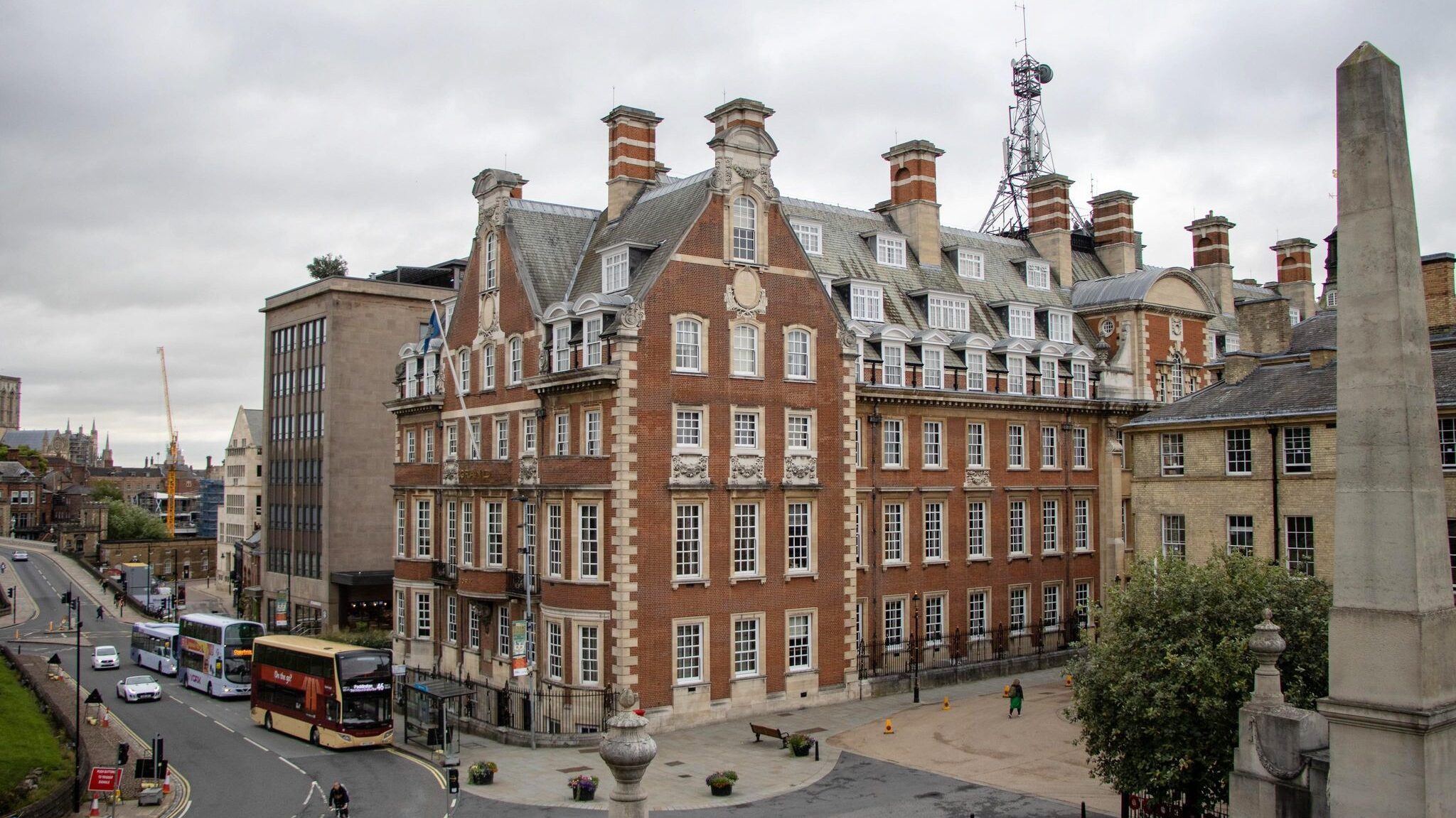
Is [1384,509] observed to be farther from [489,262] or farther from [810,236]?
[489,262]

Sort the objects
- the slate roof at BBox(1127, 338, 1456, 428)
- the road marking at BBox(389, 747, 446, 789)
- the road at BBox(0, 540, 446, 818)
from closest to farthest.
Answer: the road at BBox(0, 540, 446, 818) → the slate roof at BBox(1127, 338, 1456, 428) → the road marking at BBox(389, 747, 446, 789)

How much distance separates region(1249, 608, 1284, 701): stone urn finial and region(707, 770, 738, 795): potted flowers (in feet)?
49.9

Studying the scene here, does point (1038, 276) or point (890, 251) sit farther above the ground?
point (890, 251)

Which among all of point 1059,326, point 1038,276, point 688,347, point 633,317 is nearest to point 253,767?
point 633,317

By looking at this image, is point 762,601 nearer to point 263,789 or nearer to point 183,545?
point 263,789

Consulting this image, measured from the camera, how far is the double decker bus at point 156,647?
62731mm

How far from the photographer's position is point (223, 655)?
54.2 meters

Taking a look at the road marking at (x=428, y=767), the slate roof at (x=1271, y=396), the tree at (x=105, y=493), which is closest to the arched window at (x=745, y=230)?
the slate roof at (x=1271, y=396)

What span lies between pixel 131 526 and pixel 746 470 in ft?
420

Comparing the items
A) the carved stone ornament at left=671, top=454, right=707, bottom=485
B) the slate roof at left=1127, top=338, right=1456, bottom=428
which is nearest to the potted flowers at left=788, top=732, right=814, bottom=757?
the carved stone ornament at left=671, top=454, right=707, bottom=485

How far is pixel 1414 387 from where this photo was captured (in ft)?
59.2

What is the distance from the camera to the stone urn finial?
20766 millimetres

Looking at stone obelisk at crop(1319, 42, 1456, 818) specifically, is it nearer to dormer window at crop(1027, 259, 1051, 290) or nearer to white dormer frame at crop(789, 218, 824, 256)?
white dormer frame at crop(789, 218, 824, 256)

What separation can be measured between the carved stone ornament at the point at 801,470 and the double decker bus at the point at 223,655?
2759 centimetres
